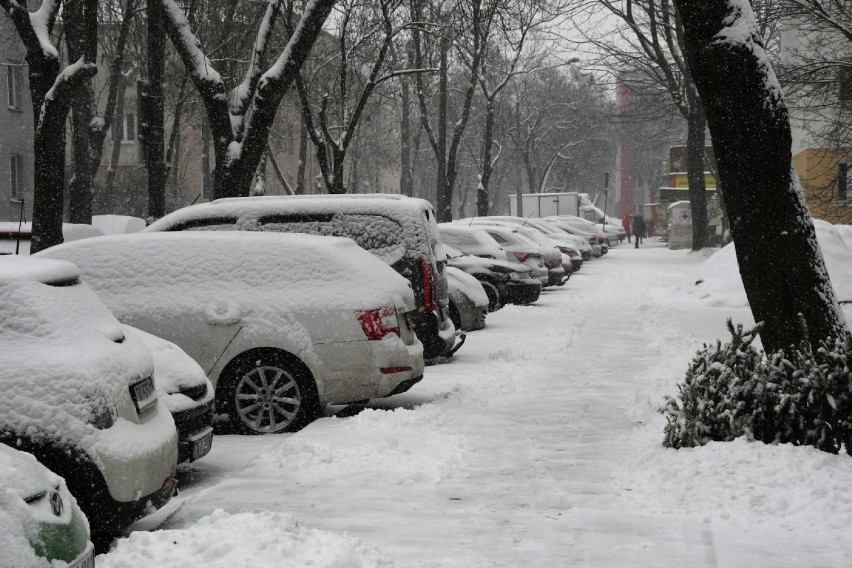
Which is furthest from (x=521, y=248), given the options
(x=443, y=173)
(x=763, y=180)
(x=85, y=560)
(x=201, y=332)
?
(x=85, y=560)

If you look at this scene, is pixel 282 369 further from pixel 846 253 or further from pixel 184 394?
pixel 846 253

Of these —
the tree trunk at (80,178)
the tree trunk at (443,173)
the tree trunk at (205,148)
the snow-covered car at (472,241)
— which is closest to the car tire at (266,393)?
the snow-covered car at (472,241)

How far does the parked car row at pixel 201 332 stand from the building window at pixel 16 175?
3212 cm

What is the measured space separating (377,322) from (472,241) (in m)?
11.9

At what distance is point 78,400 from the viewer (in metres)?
5.21

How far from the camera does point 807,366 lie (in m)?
7.13

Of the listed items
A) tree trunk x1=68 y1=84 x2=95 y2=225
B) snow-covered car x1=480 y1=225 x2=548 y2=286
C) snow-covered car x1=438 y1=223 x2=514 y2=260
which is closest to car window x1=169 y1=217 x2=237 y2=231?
snow-covered car x1=438 y1=223 x2=514 y2=260

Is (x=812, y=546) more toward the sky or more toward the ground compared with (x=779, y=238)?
more toward the ground

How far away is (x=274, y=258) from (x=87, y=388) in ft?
13.6

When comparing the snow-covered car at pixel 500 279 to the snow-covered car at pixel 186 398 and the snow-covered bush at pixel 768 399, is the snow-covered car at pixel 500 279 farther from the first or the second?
the snow-covered car at pixel 186 398

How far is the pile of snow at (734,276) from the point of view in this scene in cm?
1995

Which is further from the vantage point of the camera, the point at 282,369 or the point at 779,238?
the point at 282,369

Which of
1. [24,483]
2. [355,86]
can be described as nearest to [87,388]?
[24,483]

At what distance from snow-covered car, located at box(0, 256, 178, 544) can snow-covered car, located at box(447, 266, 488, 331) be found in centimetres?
952
